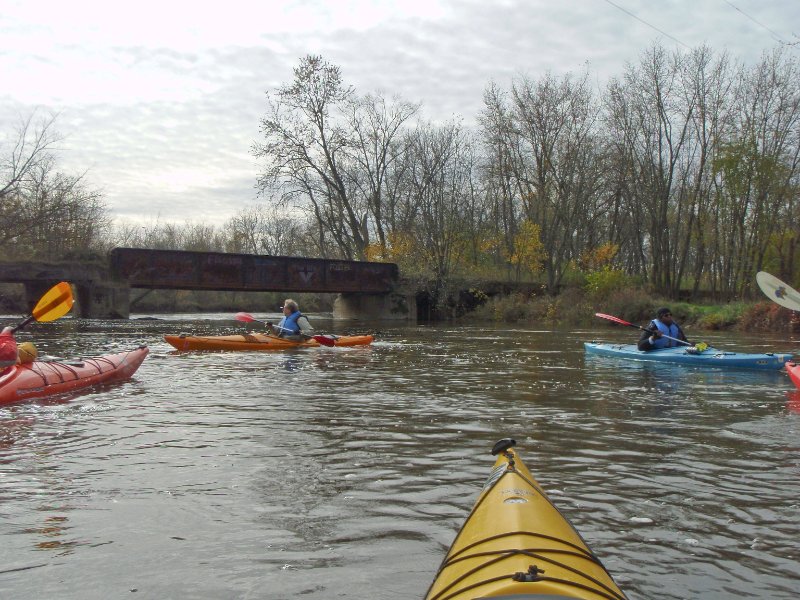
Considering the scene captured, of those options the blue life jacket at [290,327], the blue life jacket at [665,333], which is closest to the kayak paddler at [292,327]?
the blue life jacket at [290,327]

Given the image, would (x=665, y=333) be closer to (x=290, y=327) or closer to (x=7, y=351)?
(x=290, y=327)

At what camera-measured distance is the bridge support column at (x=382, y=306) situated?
3712cm

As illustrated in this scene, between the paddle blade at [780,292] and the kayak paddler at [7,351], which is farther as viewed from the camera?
the paddle blade at [780,292]

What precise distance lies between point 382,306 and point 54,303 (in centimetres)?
2761

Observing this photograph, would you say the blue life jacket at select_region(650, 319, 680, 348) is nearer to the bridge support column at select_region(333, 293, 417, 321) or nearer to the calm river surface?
the calm river surface

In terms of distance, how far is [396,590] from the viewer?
3375 millimetres

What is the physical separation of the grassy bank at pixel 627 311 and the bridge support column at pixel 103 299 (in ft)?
53.5

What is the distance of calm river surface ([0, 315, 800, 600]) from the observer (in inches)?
141

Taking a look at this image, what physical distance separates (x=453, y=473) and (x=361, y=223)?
3988 cm

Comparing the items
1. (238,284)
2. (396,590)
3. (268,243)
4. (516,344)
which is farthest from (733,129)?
(268,243)

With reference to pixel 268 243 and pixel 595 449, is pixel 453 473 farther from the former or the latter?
pixel 268 243

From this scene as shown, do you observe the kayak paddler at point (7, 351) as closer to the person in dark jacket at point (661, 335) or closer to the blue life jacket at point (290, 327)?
the blue life jacket at point (290, 327)

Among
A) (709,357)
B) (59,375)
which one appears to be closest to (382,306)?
(709,357)

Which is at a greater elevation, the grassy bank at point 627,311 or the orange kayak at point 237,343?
the grassy bank at point 627,311
